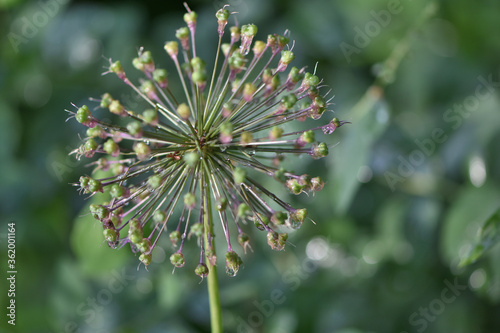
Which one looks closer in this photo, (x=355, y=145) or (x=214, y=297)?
(x=214, y=297)

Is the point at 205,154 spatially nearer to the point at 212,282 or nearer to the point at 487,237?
the point at 212,282

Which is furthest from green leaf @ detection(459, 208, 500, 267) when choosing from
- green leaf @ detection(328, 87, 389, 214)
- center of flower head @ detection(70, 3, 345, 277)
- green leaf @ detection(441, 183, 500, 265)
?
green leaf @ detection(441, 183, 500, 265)

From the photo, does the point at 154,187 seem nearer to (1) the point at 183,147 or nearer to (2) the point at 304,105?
(1) the point at 183,147

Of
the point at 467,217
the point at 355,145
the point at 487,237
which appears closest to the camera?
the point at 487,237

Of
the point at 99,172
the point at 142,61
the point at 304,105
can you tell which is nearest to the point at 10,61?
the point at 99,172

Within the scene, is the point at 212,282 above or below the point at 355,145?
below

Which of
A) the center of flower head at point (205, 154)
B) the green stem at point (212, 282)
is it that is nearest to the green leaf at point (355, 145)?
the center of flower head at point (205, 154)

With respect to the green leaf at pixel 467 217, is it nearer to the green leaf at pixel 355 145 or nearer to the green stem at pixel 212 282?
the green leaf at pixel 355 145

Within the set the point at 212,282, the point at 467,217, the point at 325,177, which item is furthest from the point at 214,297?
the point at 467,217
